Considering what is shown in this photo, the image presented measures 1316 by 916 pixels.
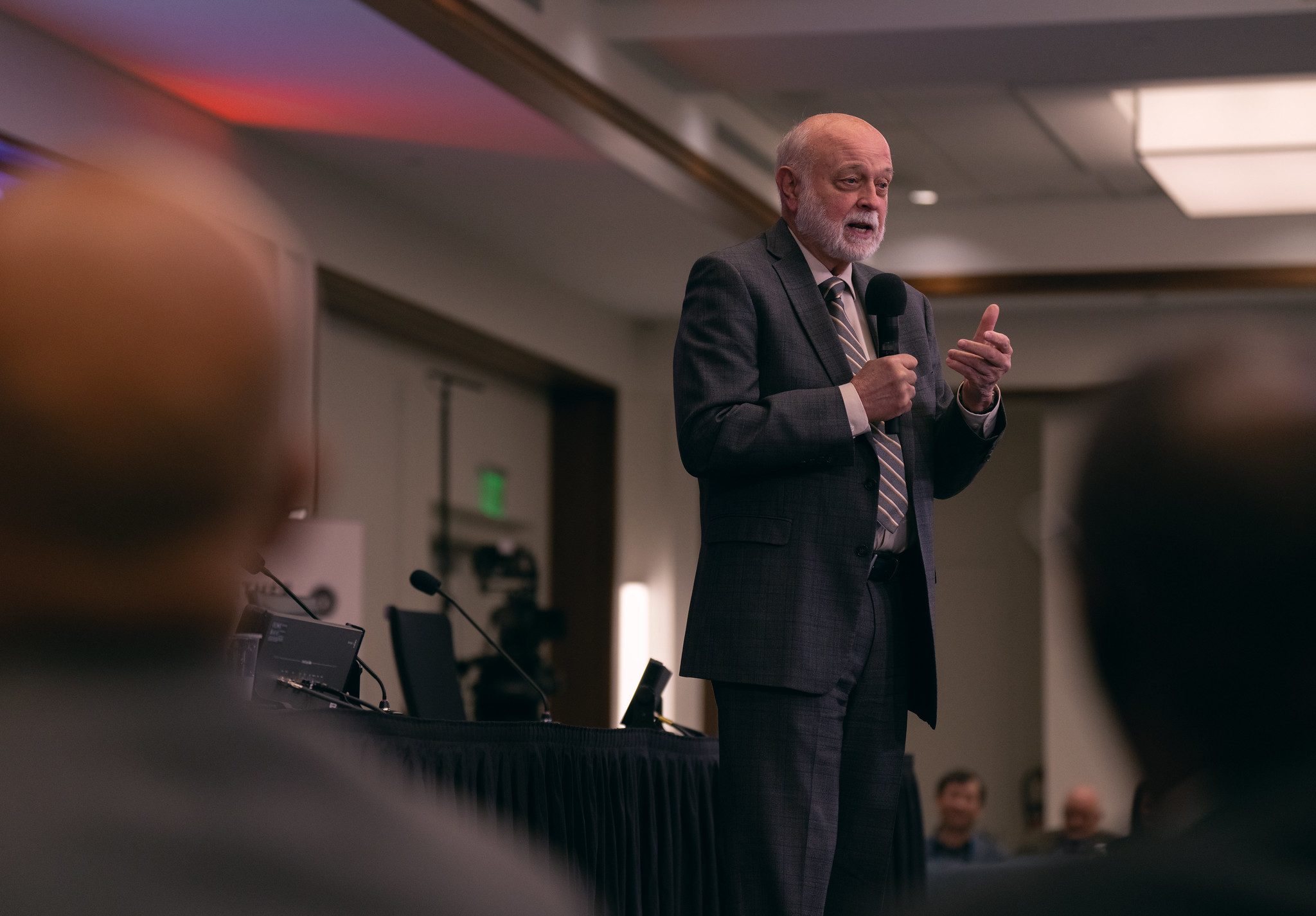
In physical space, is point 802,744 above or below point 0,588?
below

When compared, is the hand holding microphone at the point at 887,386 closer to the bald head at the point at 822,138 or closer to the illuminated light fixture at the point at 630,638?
the bald head at the point at 822,138

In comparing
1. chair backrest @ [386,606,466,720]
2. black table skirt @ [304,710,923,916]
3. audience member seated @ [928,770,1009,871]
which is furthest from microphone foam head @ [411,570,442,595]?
audience member seated @ [928,770,1009,871]

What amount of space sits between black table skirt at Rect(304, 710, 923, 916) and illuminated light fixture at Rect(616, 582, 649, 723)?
6.05 meters

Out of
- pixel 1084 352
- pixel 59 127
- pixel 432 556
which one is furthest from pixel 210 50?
pixel 1084 352

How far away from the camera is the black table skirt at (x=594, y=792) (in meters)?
2.26

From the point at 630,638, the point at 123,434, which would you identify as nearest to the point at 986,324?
the point at 123,434

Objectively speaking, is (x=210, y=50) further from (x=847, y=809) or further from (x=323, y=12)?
(x=847, y=809)

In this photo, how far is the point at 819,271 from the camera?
2051 millimetres

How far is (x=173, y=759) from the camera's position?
521 mm

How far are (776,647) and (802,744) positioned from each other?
118mm

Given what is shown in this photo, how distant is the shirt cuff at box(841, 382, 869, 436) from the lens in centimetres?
185

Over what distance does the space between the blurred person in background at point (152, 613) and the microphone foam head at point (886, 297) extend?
1485mm

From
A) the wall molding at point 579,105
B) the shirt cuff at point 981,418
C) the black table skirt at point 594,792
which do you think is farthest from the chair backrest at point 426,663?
the wall molding at point 579,105

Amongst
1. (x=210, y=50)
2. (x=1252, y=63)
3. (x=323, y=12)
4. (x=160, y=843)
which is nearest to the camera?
(x=160, y=843)
